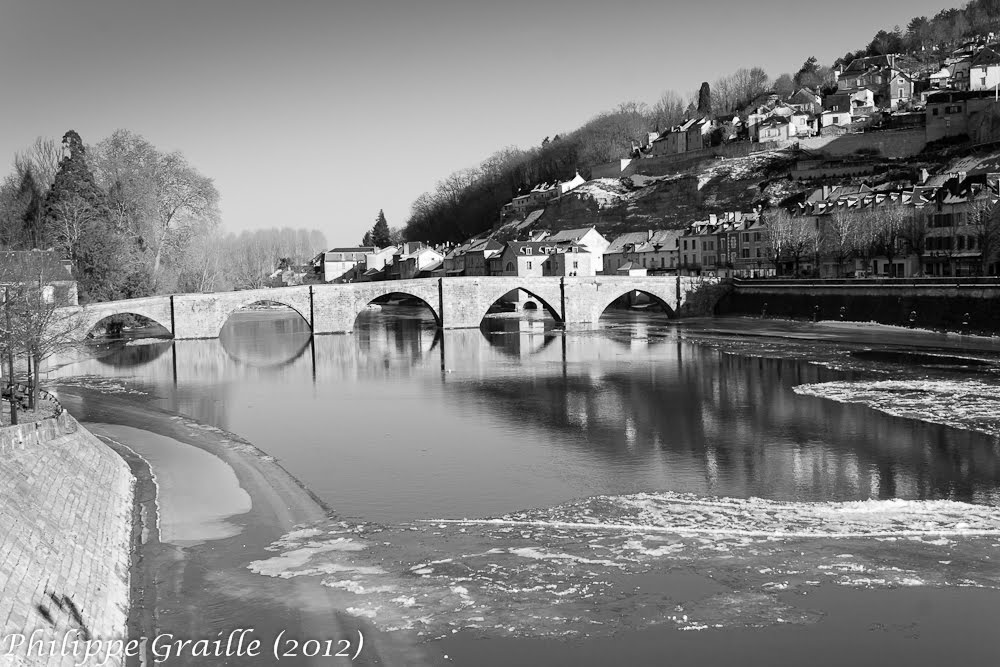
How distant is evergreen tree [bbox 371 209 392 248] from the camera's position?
440 feet

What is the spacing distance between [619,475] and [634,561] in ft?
17.6

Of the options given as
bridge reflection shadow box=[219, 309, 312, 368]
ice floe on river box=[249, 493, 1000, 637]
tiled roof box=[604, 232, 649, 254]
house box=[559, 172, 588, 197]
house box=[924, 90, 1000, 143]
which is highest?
house box=[924, 90, 1000, 143]

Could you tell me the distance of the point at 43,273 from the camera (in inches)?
1342

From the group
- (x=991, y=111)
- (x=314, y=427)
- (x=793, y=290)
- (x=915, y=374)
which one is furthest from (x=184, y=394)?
(x=991, y=111)

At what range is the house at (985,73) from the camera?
282 feet

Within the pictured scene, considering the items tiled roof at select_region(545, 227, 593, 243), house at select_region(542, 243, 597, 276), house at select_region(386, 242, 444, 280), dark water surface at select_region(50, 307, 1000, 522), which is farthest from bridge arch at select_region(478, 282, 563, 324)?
house at select_region(386, 242, 444, 280)

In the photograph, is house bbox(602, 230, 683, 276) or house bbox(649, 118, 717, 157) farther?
house bbox(649, 118, 717, 157)

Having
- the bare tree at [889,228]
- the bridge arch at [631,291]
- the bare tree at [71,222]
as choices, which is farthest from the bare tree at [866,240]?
the bare tree at [71,222]

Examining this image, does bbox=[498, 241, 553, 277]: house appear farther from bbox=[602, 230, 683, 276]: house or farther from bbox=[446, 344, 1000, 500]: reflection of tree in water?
bbox=[446, 344, 1000, 500]: reflection of tree in water

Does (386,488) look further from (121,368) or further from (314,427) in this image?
(121,368)

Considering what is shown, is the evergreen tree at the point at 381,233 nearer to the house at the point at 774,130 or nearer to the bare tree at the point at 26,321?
the house at the point at 774,130

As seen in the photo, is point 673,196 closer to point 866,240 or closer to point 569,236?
point 569,236

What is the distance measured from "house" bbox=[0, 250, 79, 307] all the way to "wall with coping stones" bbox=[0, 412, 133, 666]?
10577 mm

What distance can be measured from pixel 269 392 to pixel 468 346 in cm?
1598
